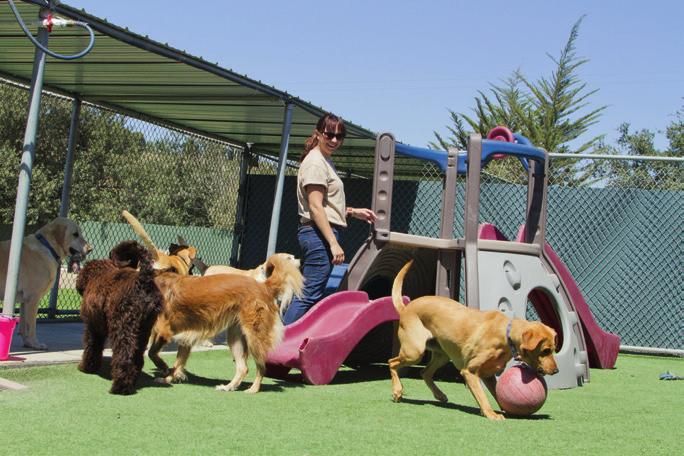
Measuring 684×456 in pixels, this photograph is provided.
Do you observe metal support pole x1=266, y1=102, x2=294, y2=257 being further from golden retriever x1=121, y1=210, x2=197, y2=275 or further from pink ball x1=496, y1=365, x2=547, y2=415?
pink ball x1=496, y1=365, x2=547, y2=415

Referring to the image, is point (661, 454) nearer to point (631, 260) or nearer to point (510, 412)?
point (510, 412)

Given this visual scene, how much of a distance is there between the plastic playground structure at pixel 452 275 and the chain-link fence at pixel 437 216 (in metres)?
2.71

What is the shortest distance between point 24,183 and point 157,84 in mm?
3101

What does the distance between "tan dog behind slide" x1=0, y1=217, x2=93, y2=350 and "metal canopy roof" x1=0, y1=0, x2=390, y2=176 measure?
176 cm

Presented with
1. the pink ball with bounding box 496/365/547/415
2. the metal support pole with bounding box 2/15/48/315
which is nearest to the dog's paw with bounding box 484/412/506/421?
the pink ball with bounding box 496/365/547/415

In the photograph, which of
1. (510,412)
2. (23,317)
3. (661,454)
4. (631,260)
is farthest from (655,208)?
(23,317)

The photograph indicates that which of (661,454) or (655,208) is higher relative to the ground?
(655,208)

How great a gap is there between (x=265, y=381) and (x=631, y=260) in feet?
21.1

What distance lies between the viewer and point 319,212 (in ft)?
23.4

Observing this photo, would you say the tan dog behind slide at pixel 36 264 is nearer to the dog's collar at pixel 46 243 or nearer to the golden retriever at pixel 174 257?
the dog's collar at pixel 46 243

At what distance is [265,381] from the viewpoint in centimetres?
717

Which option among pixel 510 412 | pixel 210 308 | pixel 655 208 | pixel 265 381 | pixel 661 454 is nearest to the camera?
pixel 661 454

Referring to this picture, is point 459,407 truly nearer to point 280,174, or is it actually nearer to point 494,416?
point 494,416

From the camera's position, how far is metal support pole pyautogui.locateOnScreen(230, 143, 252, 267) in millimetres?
13656
